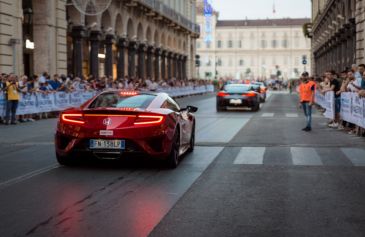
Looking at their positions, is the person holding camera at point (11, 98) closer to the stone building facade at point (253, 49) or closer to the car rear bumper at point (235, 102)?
the car rear bumper at point (235, 102)

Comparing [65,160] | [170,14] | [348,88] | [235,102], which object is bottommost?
[65,160]

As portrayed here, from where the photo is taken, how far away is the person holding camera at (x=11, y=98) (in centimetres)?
2039

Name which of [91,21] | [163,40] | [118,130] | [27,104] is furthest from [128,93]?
[163,40]

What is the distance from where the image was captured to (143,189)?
8.18 m

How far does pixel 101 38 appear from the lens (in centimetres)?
3969

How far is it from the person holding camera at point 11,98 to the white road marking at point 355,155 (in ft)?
37.6

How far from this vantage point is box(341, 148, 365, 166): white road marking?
36.0 ft

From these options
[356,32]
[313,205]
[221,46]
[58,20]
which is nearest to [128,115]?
[313,205]

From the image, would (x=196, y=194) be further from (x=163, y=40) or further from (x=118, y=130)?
(x=163, y=40)

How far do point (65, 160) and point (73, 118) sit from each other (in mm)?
756

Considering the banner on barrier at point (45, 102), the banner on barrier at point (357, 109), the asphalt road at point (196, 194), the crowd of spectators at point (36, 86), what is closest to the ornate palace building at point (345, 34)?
the crowd of spectators at point (36, 86)

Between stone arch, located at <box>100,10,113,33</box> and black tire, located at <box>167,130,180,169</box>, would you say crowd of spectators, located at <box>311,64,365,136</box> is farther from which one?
stone arch, located at <box>100,10,113,33</box>

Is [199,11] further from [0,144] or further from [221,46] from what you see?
[0,144]

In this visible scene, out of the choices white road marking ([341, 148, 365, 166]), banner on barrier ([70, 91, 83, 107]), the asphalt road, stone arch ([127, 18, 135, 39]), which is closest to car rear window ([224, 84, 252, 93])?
banner on barrier ([70, 91, 83, 107])
